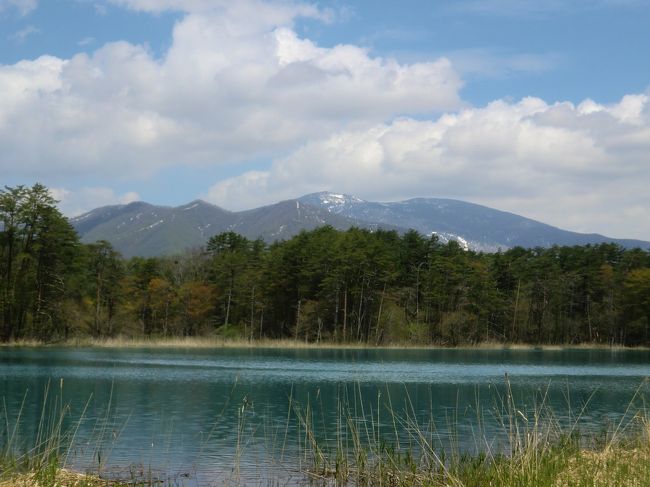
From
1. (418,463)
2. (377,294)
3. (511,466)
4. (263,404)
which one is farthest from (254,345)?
(511,466)

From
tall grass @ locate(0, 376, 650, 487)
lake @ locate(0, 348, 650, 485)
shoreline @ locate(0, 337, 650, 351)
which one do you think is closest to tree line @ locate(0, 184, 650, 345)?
shoreline @ locate(0, 337, 650, 351)

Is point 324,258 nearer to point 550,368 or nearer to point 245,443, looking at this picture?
point 550,368

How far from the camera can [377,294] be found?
81.4 m

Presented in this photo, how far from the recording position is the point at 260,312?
8881 centimetres

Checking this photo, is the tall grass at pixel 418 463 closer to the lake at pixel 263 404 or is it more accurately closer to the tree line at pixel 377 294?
the lake at pixel 263 404

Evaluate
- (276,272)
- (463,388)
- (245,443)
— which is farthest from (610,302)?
(245,443)

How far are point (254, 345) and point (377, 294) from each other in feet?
48.2

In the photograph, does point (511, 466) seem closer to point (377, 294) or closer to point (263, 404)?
point (263, 404)

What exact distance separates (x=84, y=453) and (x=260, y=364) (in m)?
32.7

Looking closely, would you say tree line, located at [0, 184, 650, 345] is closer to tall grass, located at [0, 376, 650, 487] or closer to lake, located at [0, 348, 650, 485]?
lake, located at [0, 348, 650, 485]

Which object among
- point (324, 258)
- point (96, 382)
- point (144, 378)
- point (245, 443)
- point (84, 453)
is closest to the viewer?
point (84, 453)

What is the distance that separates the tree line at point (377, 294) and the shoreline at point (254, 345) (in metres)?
1.22

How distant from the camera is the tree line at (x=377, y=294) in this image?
8012 centimetres

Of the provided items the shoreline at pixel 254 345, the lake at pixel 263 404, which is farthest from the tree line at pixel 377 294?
the lake at pixel 263 404
